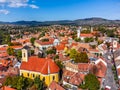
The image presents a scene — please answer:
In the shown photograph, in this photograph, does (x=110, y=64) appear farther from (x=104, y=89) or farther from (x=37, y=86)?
(x=37, y=86)

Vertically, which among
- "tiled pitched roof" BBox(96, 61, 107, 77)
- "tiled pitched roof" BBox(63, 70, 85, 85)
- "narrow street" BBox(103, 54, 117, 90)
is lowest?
"narrow street" BBox(103, 54, 117, 90)

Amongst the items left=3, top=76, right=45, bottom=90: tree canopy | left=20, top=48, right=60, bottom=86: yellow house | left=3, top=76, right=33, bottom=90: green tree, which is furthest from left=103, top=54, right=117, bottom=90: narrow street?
left=3, top=76, right=33, bottom=90: green tree

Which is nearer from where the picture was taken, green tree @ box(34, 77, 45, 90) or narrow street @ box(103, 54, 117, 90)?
green tree @ box(34, 77, 45, 90)

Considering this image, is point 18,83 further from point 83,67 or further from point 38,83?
point 83,67

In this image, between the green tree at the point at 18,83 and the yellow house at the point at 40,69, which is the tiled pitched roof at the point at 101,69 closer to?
the yellow house at the point at 40,69

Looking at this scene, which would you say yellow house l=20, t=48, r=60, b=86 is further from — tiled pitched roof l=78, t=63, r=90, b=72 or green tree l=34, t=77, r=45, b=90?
tiled pitched roof l=78, t=63, r=90, b=72

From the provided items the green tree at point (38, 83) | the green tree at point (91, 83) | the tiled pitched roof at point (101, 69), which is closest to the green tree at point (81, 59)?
the tiled pitched roof at point (101, 69)

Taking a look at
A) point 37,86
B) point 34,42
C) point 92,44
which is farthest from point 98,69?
point 34,42

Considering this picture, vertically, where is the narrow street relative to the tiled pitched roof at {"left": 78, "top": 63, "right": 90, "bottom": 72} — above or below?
below
